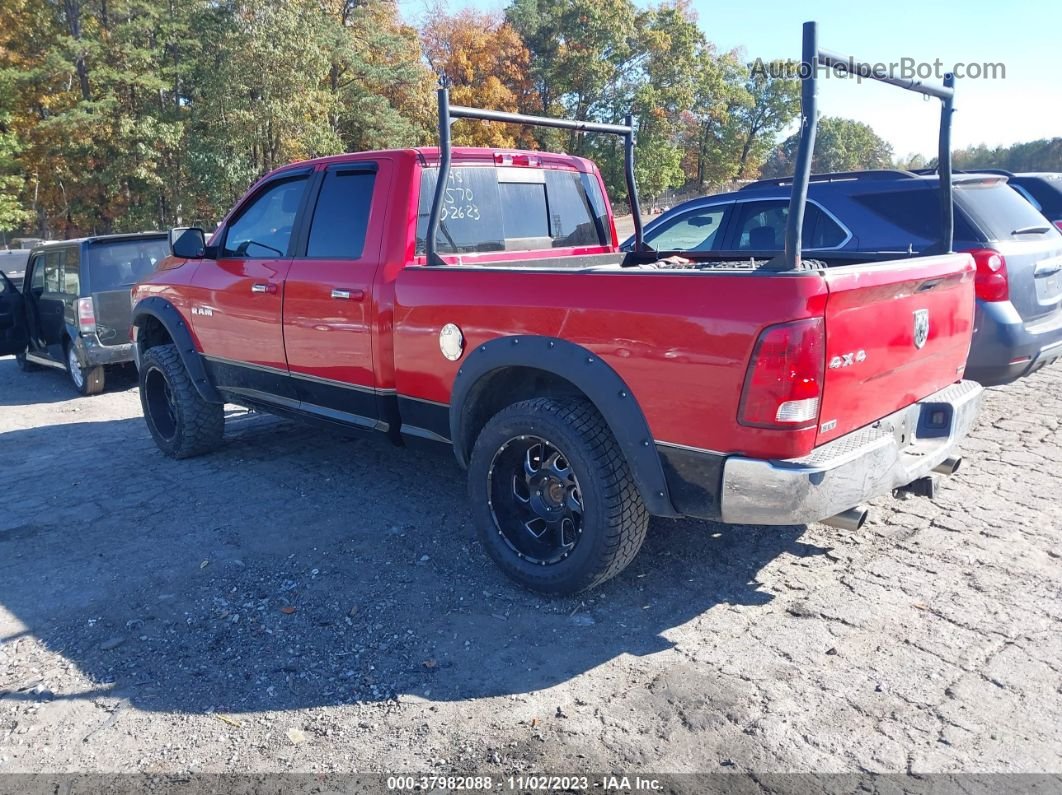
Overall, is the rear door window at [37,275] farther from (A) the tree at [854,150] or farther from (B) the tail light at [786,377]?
(A) the tree at [854,150]

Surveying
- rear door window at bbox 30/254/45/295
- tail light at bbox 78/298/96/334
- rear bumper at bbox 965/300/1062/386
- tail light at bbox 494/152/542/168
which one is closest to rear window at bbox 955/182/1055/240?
rear bumper at bbox 965/300/1062/386

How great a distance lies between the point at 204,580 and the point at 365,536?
862mm

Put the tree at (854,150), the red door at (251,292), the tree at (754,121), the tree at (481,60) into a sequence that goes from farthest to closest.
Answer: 1. the tree at (854,150)
2. the tree at (754,121)
3. the tree at (481,60)
4. the red door at (251,292)

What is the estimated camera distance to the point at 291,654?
329cm

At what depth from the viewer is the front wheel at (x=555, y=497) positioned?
10.9 ft

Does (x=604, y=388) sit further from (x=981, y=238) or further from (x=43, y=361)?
(x=43, y=361)

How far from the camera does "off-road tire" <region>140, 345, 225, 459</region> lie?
5.86m

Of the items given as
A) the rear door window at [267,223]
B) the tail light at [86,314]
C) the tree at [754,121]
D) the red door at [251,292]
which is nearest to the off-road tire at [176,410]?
the red door at [251,292]

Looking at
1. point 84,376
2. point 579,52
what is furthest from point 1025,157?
point 84,376

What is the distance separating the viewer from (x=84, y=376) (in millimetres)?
8703

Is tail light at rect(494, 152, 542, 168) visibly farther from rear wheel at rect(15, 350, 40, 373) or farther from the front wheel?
rear wheel at rect(15, 350, 40, 373)

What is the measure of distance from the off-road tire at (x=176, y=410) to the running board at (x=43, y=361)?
150 inches

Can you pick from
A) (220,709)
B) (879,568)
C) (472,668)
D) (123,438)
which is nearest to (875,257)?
(879,568)

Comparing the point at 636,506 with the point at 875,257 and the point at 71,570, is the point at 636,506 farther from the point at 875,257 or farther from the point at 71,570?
the point at 71,570
